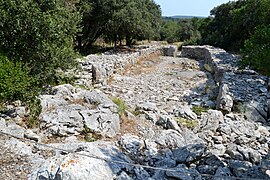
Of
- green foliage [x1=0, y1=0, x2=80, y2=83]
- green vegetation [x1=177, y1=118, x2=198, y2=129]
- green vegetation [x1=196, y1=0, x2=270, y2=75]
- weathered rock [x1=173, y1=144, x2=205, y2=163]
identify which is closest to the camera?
green vegetation [x1=196, y1=0, x2=270, y2=75]

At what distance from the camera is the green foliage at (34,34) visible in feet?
27.0

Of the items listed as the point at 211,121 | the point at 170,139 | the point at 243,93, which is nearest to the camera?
the point at 170,139

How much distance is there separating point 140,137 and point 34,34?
13.6 feet

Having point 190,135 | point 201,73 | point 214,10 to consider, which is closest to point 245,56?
point 190,135

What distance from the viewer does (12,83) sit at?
7.07m

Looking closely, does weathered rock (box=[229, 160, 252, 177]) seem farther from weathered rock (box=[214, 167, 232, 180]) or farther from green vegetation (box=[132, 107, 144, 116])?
green vegetation (box=[132, 107, 144, 116])

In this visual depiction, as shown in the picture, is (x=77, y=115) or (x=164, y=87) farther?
(x=164, y=87)

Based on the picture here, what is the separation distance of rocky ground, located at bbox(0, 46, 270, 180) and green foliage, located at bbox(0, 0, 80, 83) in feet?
3.19

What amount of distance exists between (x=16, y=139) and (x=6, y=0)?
4.26 m

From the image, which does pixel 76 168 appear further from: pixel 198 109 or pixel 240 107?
pixel 240 107

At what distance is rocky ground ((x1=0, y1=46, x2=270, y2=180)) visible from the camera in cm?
→ 536

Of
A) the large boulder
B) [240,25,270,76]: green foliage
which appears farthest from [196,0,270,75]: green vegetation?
the large boulder

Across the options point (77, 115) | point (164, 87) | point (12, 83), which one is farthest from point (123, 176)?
point (164, 87)

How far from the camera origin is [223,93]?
36.2 feet
